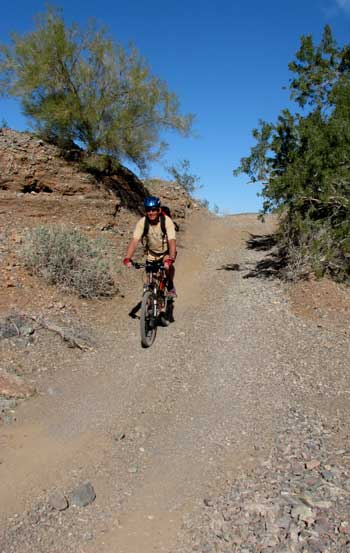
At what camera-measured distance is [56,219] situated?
11773mm

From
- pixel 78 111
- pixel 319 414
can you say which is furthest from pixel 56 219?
pixel 319 414

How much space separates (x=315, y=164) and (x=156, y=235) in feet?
14.9

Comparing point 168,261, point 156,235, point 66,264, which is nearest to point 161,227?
point 156,235

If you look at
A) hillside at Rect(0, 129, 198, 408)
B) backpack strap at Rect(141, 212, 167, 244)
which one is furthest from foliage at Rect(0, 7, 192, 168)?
backpack strap at Rect(141, 212, 167, 244)

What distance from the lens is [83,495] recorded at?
3564mm

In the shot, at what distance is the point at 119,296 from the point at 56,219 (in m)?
3.73

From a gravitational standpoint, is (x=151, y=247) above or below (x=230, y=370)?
above

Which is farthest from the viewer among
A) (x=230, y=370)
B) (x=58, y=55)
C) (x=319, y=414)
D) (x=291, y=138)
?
(x=58, y=55)

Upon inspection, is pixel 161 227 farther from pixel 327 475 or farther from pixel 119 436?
pixel 327 475

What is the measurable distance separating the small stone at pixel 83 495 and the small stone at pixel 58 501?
59 mm

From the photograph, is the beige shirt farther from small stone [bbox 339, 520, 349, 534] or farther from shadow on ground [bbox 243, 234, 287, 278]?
shadow on ground [bbox 243, 234, 287, 278]

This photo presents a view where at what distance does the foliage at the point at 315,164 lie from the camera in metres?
9.70

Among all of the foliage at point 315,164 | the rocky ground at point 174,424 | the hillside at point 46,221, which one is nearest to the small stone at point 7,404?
the rocky ground at point 174,424

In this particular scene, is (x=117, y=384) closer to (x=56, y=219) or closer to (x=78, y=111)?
(x=56, y=219)
